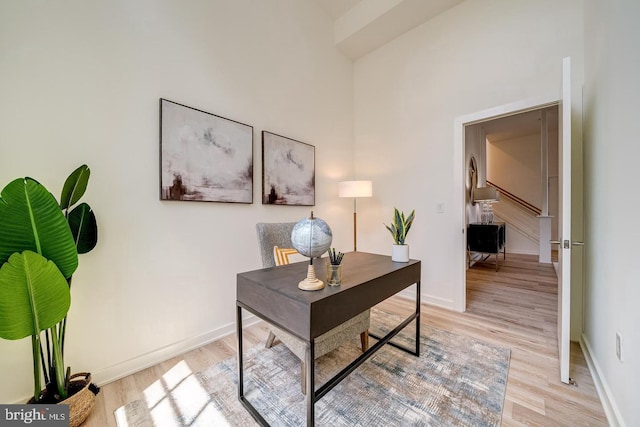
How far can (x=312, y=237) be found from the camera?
3.37 ft

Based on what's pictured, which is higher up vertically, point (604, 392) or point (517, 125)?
point (517, 125)

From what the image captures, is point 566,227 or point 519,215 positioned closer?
point 566,227

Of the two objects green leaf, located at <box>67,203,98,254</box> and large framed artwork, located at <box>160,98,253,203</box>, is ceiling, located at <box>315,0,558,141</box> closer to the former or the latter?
large framed artwork, located at <box>160,98,253,203</box>

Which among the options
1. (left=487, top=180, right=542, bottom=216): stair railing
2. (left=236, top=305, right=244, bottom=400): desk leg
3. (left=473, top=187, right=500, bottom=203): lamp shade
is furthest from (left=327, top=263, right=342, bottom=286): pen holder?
(left=487, top=180, right=542, bottom=216): stair railing

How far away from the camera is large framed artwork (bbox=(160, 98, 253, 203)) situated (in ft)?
5.71

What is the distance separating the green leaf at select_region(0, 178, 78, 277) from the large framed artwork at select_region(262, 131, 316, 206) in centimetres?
146

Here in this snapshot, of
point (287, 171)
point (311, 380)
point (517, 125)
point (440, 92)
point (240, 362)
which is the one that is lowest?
point (240, 362)

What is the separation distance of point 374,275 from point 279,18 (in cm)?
285

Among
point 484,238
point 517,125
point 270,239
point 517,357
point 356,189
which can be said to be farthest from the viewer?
point 517,125

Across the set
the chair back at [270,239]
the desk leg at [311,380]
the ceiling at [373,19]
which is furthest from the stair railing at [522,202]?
the desk leg at [311,380]

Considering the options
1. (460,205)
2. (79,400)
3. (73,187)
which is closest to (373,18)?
(460,205)

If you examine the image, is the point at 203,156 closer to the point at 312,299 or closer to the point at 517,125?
the point at 312,299

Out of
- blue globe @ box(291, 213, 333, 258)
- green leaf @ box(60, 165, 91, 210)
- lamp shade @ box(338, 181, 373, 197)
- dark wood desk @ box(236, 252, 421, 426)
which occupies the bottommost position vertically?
dark wood desk @ box(236, 252, 421, 426)

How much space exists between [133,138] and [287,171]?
1.35 m
